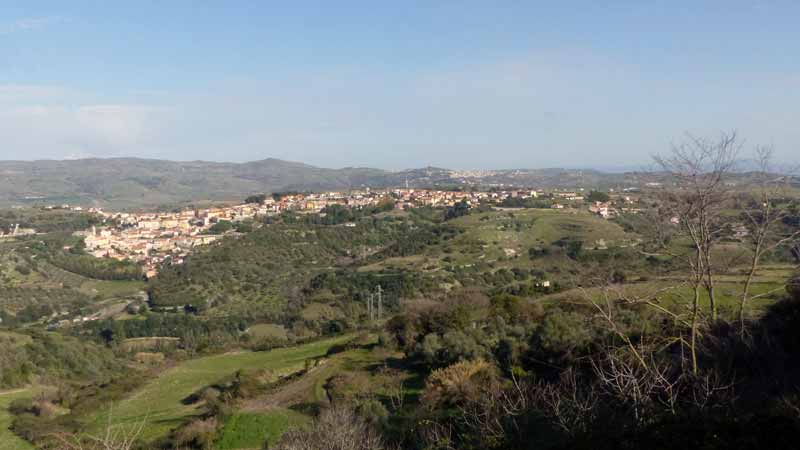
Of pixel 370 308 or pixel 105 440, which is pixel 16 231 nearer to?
pixel 370 308

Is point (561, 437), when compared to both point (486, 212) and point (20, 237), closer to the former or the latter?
point (486, 212)

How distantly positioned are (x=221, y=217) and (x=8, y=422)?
2423 inches

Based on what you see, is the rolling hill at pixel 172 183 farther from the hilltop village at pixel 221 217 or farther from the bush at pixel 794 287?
the bush at pixel 794 287

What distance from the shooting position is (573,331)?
13.5 m

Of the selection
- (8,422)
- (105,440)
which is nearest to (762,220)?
(105,440)

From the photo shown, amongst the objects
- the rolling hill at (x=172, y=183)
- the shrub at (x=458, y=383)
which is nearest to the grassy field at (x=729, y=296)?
the shrub at (x=458, y=383)

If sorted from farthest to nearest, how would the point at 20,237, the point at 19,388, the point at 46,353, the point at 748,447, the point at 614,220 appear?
the point at 20,237 → the point at 614,220 → the point at 46,353 → the point at 19,388 → the point at 748,447

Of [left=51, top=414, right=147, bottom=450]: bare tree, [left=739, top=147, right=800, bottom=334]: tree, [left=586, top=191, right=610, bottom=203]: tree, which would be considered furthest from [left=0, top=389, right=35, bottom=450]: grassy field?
[left=586, top=191, right=610, bottom=203]: tree

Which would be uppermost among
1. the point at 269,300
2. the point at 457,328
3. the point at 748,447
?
the point at 748,447

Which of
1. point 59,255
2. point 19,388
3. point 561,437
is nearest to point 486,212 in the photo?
point 59,255

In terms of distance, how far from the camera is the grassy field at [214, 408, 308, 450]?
13062 mm

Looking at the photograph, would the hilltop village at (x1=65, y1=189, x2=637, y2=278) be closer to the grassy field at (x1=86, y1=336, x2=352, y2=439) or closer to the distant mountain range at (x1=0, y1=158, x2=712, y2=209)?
the grassy field at (x1=86, y1=336, x2=352, y2=439)

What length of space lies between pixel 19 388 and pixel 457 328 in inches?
666

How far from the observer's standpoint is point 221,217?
7662 centimetres
